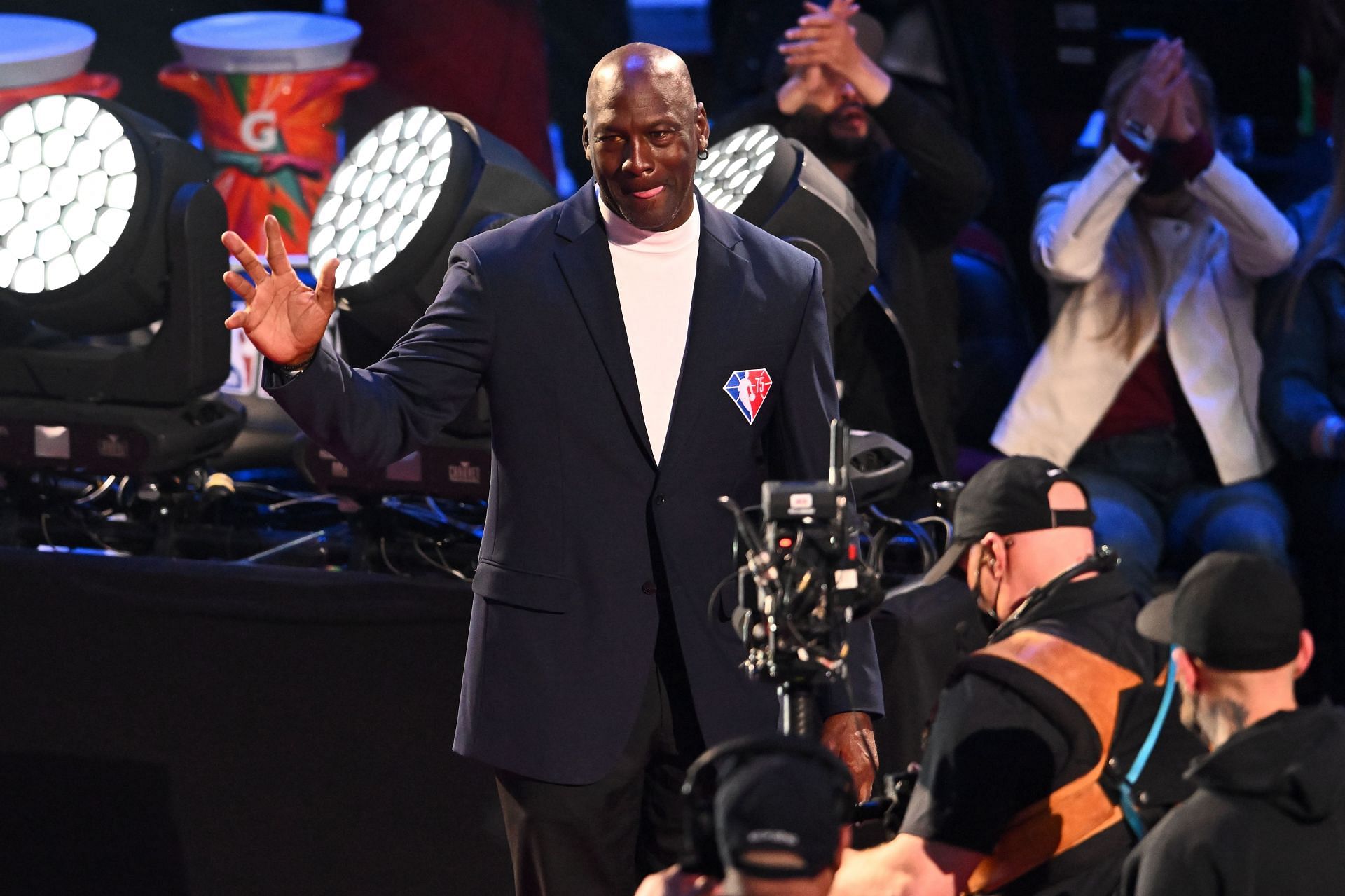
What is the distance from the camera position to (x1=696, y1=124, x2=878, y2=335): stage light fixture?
3.18 meters

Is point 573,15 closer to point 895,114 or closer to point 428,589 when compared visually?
point 895,114

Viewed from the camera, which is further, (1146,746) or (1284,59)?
(1284,59)

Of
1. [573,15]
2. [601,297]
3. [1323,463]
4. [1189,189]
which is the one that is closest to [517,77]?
[573,15]

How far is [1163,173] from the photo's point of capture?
13.8 ft

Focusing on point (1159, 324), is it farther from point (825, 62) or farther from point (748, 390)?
point (748, 390)

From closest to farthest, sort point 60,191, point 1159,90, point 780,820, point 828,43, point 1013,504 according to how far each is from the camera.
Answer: point 780,820, point 1013,504, point 60,191, point 828,43, point 1159,90

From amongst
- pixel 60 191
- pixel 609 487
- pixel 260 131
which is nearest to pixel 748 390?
pixel 609 487

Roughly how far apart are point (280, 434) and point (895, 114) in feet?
5.37

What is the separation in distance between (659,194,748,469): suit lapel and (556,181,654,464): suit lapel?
0.05 m

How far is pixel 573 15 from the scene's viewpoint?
5598mm

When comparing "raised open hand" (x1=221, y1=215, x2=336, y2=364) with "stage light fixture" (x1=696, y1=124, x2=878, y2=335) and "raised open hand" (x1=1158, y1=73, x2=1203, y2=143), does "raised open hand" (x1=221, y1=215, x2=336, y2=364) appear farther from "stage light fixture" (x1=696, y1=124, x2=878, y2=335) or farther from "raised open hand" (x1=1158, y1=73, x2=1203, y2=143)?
"raised open hand" (x1=1158, y1=73, x2=1203, y2=143)

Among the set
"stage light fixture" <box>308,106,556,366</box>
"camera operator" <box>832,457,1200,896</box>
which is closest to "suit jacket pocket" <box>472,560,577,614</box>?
"camera operator" <box>832,457,1200,896</box>

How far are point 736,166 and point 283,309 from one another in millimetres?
1441

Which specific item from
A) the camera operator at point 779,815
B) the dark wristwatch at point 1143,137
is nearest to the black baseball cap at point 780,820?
the camera operator at point 779,815
